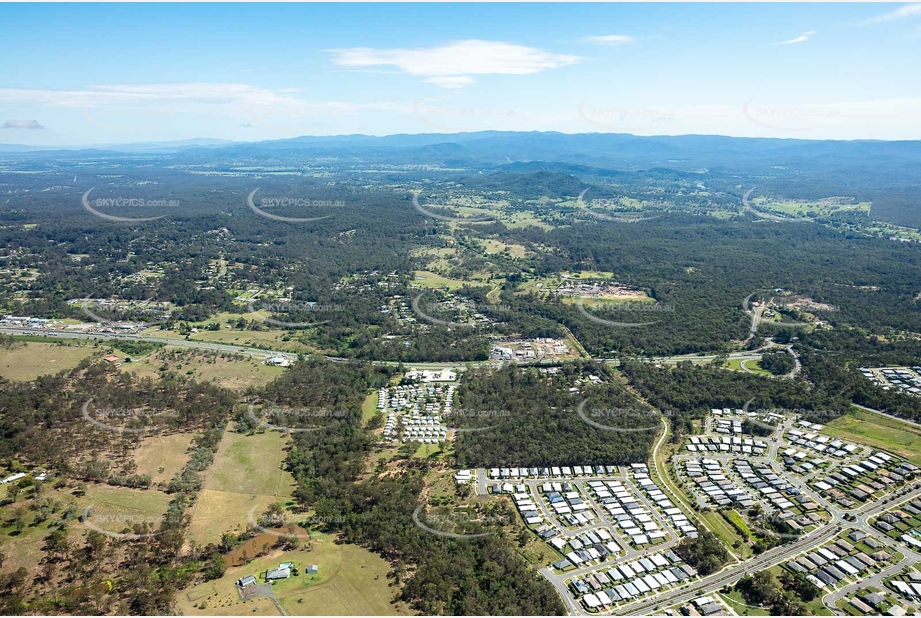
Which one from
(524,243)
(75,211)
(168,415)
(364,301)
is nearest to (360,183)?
(75,211)

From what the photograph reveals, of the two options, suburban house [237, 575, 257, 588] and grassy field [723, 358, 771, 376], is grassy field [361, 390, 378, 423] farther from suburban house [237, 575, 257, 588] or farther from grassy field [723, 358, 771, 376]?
grassy field [723, 358, 771, 376]

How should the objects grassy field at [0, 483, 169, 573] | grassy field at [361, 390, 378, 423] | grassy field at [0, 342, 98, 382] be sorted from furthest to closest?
1. grassy field at [0, 342, 98, 382]
2. grassy field at [361, 390, 378, 423]
3. grassy field at [0, 483, 169, 573]

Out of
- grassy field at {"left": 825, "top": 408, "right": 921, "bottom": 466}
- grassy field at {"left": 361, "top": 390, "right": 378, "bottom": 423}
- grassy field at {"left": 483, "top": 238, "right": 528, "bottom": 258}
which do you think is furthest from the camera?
grassy field at {"left": 483, "top": 238, "right": 528, "bottom": 258}

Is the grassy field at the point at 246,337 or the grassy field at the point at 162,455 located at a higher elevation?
the grassy field at the point at 246,337

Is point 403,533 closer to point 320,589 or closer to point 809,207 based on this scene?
point 320,589

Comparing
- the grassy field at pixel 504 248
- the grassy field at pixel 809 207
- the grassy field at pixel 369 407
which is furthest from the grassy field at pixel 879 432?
the grassy field at pixel 809 207

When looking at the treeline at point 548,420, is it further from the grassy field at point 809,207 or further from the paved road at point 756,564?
the grassy field at point 809,207

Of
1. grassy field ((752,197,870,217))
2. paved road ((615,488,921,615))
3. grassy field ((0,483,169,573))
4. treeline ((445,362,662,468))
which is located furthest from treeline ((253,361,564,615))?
grassy field ((752,197,870,217))
